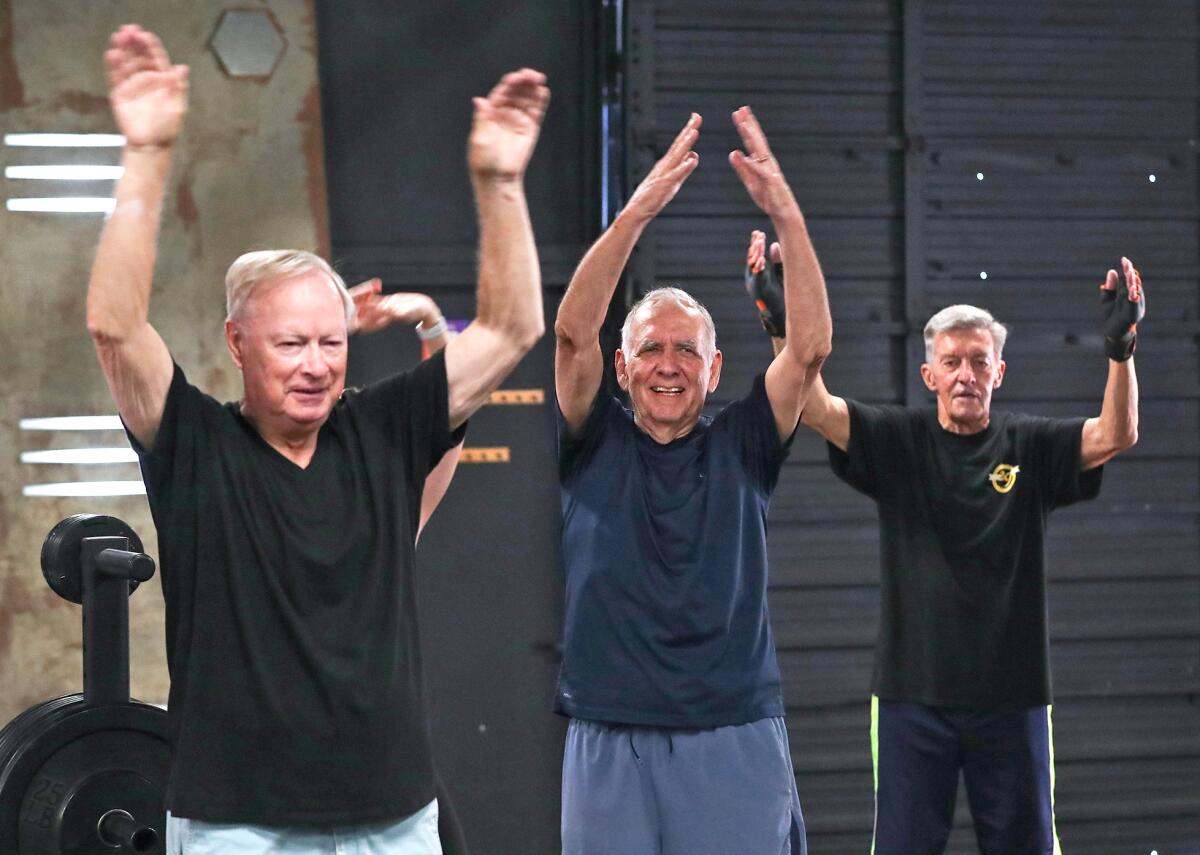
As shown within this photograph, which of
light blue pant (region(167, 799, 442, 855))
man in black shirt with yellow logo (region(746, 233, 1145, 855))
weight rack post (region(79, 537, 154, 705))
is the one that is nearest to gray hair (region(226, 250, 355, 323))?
light blue pant (region(167, 799, 442, 855))

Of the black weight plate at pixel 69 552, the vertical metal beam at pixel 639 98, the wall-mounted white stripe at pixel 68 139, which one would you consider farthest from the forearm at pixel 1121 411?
the wall-mounted white stripe at pixel 68 139

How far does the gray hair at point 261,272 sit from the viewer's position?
1.98 meters

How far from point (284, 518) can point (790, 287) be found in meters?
1.15

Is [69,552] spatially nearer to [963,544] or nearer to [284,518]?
[284,518]

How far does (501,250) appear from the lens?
204 centimetres

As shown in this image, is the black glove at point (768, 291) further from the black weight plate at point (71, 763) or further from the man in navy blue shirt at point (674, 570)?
the black weight plate at point (71, 763)

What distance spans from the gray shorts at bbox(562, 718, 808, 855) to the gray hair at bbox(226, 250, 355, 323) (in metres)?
1.02

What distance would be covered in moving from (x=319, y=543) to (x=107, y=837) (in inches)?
37.0

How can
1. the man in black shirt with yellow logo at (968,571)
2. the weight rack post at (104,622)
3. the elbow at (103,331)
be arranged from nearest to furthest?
1. the elbow at (103,331)
2. the weight rack post at (104,622)
3. the man in black shirt with yellow logo at (968,571)

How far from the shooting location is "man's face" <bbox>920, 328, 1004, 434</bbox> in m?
3.54

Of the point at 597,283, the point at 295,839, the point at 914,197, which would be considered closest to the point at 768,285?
the point at 597,283

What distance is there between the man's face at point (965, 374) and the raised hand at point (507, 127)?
1786mm

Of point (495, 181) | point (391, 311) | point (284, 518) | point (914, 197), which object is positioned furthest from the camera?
point (914, 197)

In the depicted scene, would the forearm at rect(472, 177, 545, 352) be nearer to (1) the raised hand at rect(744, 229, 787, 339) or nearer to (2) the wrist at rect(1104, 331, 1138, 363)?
(1) the raised hand at rect(744, 229, 787, 339)
